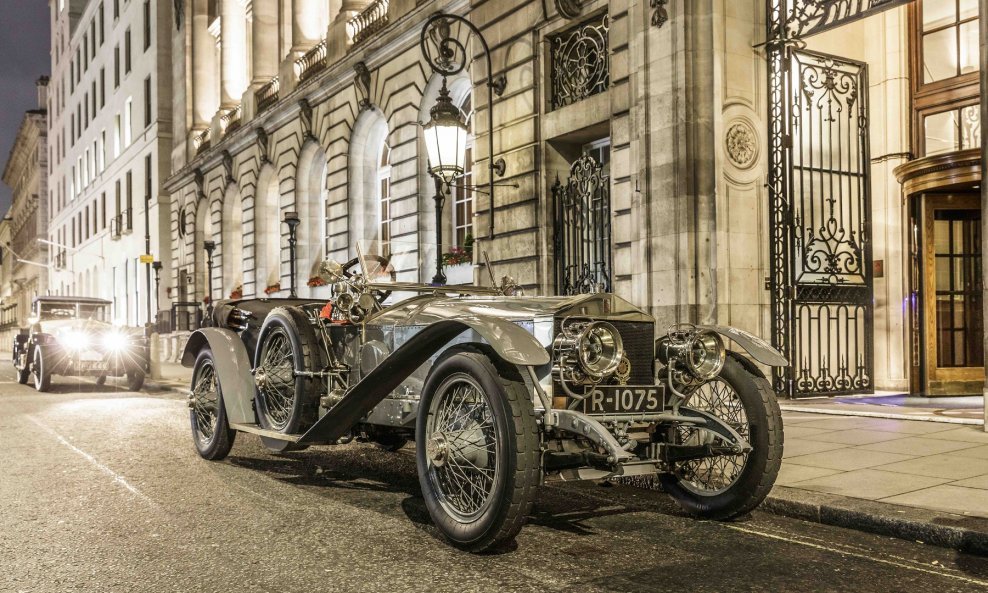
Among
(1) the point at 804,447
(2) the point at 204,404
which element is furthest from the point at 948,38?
(2) the point at 204,404

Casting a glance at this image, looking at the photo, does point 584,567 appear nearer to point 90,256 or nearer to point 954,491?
point 954,491

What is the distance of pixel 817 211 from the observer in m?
11.6

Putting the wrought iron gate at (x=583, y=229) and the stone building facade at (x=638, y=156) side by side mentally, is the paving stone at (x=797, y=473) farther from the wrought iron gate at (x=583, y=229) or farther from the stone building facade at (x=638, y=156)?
the wrought iron gate at (x=583, y=229)

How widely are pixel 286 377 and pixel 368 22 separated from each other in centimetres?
1594

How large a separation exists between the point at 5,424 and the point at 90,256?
154 ft

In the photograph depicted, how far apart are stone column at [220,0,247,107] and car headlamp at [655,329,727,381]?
99.4 ft

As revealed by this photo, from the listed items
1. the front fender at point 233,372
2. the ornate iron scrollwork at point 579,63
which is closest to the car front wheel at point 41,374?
the front fender at point 233,372

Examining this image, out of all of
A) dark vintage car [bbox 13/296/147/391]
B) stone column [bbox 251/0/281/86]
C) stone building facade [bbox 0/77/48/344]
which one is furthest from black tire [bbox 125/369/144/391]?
stone building facade [bbox 0/77/48/344]

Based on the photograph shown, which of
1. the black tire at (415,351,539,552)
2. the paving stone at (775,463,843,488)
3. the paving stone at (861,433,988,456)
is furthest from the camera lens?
the paving stone at (861,433,988,456)

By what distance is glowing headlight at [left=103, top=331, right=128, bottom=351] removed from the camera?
16.8 metres

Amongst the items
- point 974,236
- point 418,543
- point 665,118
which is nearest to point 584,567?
point 418,543

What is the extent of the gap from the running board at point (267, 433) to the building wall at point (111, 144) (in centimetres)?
3307

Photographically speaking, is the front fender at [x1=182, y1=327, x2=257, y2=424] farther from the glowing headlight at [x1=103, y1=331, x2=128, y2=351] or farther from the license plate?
the glowing headlight at [x1=103, y1=331, x2=128, y2=351]

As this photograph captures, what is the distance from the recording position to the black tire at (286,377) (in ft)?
21.0
